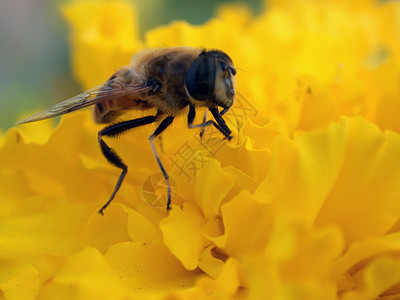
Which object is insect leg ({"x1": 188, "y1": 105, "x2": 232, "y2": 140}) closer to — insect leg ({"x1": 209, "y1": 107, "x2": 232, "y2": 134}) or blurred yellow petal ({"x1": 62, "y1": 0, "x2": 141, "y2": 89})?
insect leg ({"x1": 209, "y1": 107, "x2": 232, "y2": 134})

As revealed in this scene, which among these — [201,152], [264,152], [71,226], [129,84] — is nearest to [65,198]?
[71,226]

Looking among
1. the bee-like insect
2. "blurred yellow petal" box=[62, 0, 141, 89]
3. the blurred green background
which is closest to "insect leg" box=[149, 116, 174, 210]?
the bee-like insect

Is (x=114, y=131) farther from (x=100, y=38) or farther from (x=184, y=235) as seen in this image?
(x=100, y=38)

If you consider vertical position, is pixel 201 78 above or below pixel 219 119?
above

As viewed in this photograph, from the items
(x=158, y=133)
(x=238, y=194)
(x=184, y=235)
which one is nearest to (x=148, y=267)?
(x=184, y=235)

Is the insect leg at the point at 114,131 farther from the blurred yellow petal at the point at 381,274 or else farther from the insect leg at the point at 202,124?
the blurred yellow petal at the point at 381,274

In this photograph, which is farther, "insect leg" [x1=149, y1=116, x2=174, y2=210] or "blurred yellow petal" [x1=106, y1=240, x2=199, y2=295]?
"insect leg" [x1=149, y1=116, x2=174, y2=210]
